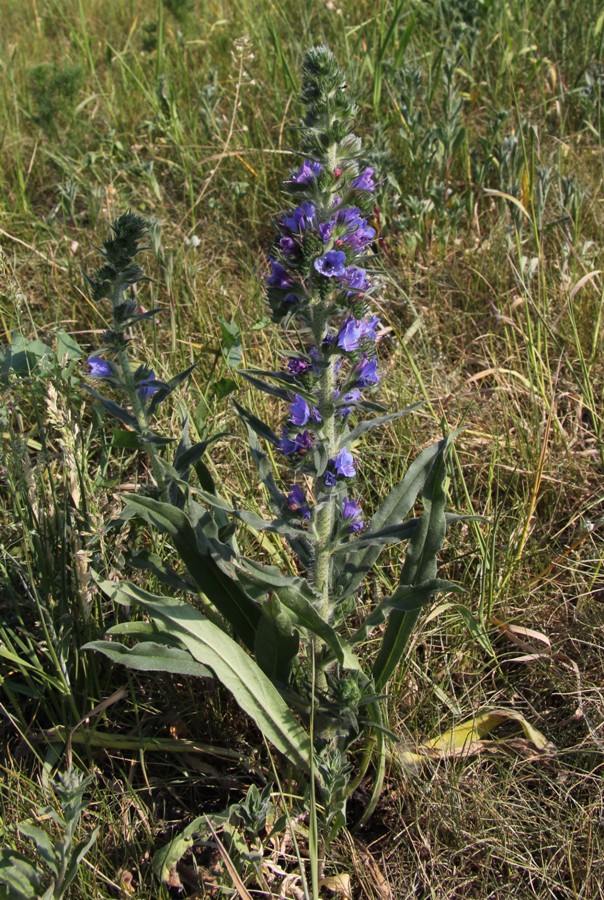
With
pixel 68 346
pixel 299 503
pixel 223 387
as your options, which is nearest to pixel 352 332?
pixel 299 503

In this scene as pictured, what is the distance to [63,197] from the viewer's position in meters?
4.23

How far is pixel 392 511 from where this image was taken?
88.4 inches

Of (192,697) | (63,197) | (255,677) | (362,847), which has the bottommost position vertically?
(362,847)

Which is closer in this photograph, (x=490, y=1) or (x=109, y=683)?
(x=109, y=683)

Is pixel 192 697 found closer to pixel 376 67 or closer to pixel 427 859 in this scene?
pixel 427 859

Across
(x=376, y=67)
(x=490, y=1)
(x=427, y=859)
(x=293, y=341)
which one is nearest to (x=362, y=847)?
(x=427, y=859)

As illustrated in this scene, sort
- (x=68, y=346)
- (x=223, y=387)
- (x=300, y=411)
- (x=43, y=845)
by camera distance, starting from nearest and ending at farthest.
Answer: (x=43, y=845), (x=300, y=411), (x=223, y=387), (x=68, y=346)

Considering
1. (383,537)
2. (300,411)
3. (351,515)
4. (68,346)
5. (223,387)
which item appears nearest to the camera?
(300,411)

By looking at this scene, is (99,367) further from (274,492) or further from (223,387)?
(223,387)

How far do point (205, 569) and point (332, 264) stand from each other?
0.88 meters

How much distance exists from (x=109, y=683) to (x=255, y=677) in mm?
617

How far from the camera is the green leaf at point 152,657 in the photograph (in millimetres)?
2033

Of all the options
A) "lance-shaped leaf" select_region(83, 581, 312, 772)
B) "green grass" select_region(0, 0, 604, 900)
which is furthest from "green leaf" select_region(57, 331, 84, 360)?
"lance-shaped leaf" select_region(83, 581, 312, 772)

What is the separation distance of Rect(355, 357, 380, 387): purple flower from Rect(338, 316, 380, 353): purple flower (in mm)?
62
